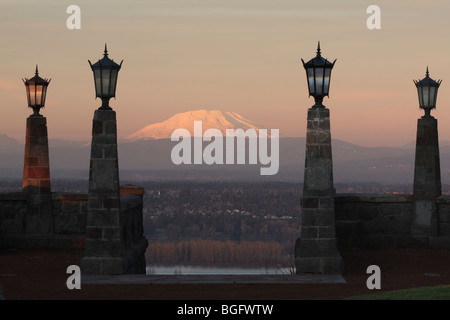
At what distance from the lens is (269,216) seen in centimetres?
8588

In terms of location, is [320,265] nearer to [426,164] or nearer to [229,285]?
[229,285]

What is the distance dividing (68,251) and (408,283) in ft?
30.4

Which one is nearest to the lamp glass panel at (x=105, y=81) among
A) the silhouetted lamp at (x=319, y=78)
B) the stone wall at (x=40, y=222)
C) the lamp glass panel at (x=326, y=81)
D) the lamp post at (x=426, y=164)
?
the silhouetted lamp at (x=319, y=78)

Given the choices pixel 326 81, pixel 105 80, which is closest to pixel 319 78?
pixel 326 81

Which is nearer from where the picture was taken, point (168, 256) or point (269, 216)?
point (168, 256)

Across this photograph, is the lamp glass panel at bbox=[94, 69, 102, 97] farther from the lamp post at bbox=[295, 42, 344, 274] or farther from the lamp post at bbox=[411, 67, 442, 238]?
the lamp post at bbox=[411, 67, 442, 238]

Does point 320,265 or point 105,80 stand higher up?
point 105,80

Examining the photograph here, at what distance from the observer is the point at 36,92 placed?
20.7 m

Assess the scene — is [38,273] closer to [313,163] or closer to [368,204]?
[313,163]

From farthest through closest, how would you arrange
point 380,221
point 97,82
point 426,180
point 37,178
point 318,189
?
point 37,178 < point 426,180 < point 380,221 < point 97,82 < point 318,189

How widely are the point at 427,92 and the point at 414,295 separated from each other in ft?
31.2

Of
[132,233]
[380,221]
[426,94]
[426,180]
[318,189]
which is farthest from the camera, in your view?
[426,94]
